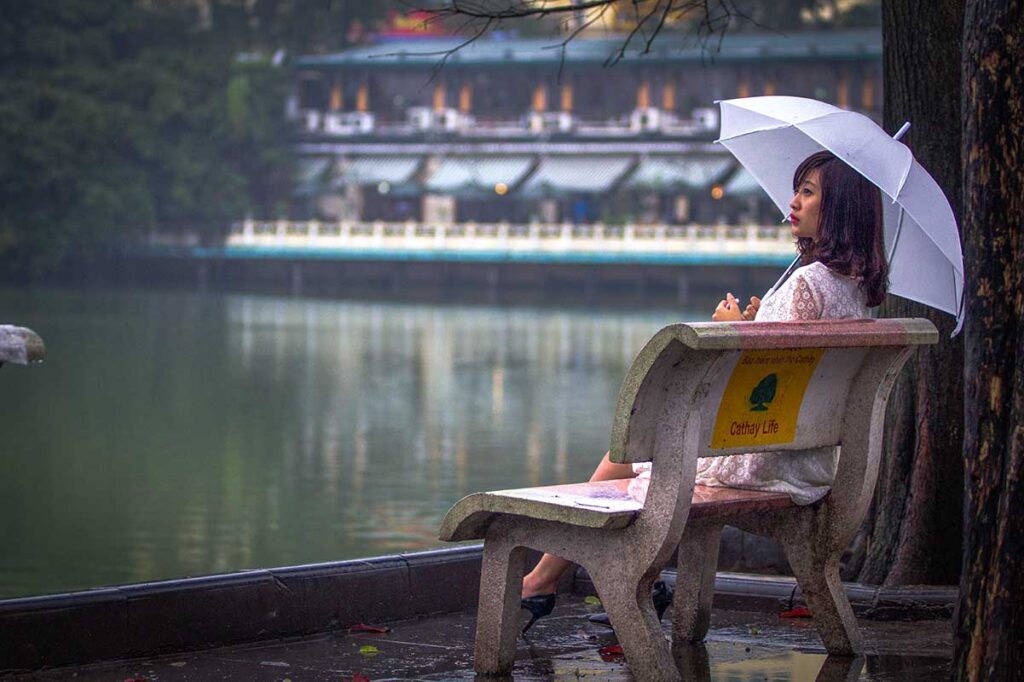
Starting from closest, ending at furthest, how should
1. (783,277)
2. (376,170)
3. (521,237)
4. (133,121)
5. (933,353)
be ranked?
(783,277), (933,353), (521,237), (133,121), (376,170)

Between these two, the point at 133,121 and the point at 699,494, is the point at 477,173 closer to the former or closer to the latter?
the point at 133,121

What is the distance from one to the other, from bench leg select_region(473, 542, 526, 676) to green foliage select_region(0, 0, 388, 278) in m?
36.0

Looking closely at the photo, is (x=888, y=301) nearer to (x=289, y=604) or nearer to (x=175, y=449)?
(x=289, y=604)

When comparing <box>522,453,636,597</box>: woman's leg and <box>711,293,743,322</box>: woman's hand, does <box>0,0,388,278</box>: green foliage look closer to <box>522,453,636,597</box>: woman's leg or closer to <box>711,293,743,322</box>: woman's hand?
<box>522,453,636,597</box>: woman's leg

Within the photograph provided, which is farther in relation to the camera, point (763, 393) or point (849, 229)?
point (849, 229)

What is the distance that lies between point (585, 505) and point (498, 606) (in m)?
0.36

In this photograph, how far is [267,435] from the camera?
14.6 meters

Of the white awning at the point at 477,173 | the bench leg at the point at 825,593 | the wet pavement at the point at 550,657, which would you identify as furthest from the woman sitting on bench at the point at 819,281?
the white awning at the point at 477,173

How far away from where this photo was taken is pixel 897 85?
4.66 metres

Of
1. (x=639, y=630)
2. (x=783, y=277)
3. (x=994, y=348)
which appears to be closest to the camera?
(x=994, y=348)

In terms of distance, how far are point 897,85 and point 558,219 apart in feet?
132

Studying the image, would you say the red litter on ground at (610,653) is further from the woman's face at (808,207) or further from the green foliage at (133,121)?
the green foliage at (133,121)

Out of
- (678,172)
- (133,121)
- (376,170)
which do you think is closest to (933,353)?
(133,121)

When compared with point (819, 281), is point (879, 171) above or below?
above
